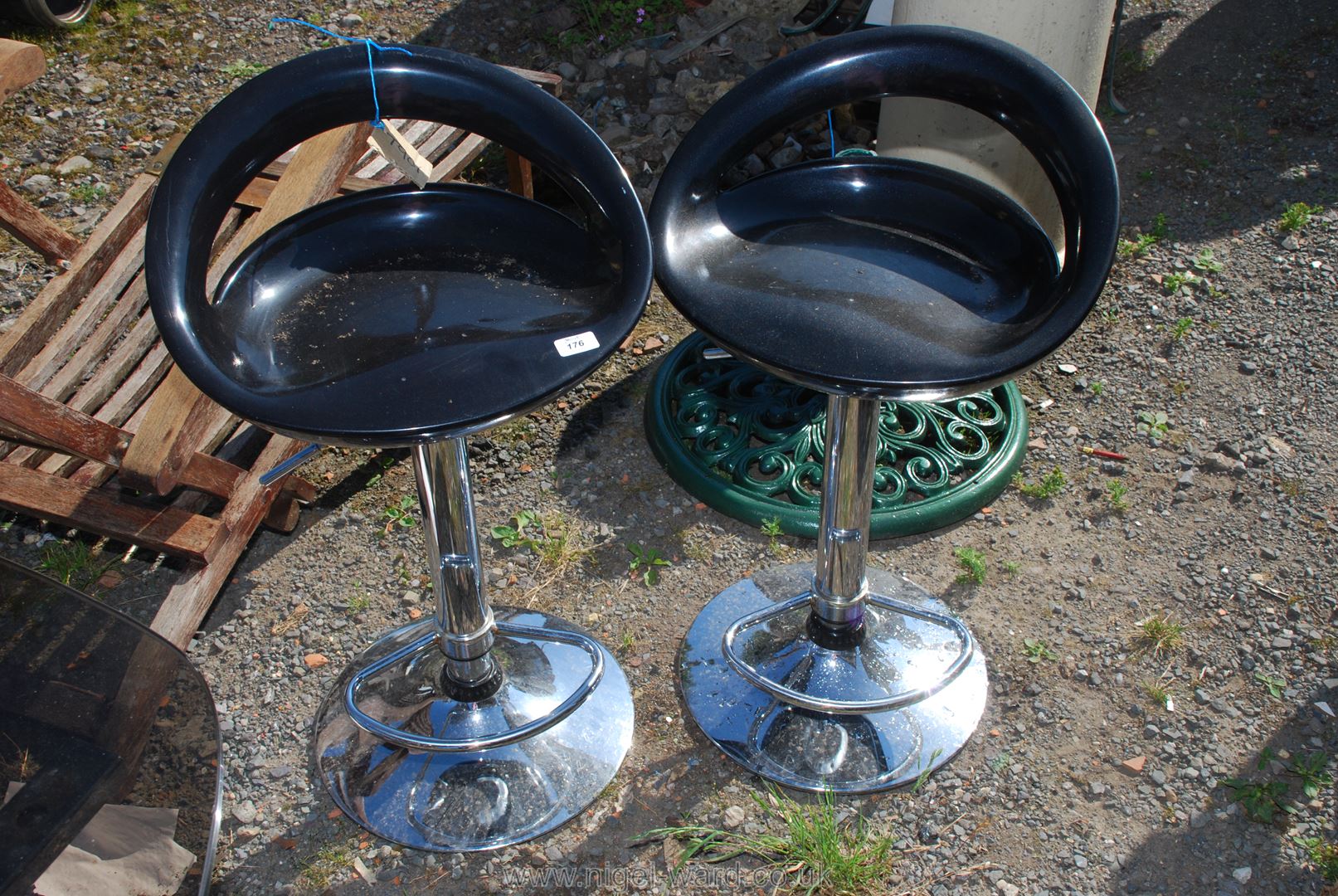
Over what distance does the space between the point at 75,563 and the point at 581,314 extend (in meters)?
2.01

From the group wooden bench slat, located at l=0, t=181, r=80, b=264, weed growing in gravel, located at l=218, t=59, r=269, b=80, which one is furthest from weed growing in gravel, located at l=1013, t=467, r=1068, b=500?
weed growing in gravel, located at l=218, t=59, r=269, b=80

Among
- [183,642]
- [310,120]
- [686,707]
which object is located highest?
[310,120]

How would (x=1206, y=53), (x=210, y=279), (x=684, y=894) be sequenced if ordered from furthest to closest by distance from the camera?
(x=1206, y=53) < (x=210, y=279) < (x=684, y=894)

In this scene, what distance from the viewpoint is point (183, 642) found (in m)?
2.89

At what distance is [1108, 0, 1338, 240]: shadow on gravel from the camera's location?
4359mm

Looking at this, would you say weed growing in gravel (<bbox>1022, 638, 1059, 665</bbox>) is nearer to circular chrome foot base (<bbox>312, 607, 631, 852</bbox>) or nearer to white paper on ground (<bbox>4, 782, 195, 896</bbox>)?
circular chrome foot base (<bbox>312, 607, 631, 852</bbox>)

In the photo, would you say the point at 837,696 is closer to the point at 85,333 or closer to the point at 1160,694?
the point at 1160,694

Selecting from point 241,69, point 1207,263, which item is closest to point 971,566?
point 1207,263

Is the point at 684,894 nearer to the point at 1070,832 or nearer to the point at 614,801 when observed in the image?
the point at 614,801

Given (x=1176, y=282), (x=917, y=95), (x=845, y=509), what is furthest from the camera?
(x=1176, y=282)

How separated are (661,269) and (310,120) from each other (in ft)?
2.22

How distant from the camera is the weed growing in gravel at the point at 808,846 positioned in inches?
93.3

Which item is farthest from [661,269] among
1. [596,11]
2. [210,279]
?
[596,11]

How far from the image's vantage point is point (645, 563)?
316 cm
